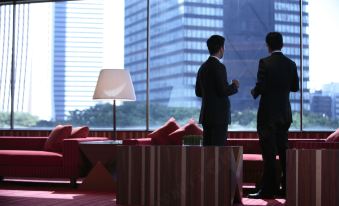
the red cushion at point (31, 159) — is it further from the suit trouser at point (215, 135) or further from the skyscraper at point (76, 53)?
the suit trouser at point (215, 135)

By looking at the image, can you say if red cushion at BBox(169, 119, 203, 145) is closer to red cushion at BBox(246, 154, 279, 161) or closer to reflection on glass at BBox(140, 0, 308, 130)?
red cushion at BBox(246, 154, 279, 161)

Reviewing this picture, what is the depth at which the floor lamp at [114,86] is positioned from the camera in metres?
6.43

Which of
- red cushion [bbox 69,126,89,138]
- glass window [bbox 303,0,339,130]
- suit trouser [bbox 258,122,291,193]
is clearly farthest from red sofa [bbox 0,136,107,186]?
glass window [bbox 303,0,339,130]

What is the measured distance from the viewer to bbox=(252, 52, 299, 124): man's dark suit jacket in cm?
490

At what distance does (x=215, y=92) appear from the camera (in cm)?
Answer: 451

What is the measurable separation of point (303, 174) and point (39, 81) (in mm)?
5646

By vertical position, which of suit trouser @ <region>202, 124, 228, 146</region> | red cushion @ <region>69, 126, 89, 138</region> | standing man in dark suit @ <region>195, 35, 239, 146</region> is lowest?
red cushion @ <region>69, 126, 89, 138</region>

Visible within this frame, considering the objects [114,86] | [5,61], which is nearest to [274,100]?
[114,86]

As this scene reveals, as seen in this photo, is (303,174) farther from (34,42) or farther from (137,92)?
(34,42)

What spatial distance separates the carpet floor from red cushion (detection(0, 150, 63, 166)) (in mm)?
274

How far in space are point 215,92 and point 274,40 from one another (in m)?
0.85

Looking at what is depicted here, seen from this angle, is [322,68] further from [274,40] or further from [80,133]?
[80,133]

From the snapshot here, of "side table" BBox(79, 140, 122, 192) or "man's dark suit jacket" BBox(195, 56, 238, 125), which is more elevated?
"man's dark suit jacket" BBox(195, 56, 238, 125)

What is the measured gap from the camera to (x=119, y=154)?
427 cm
